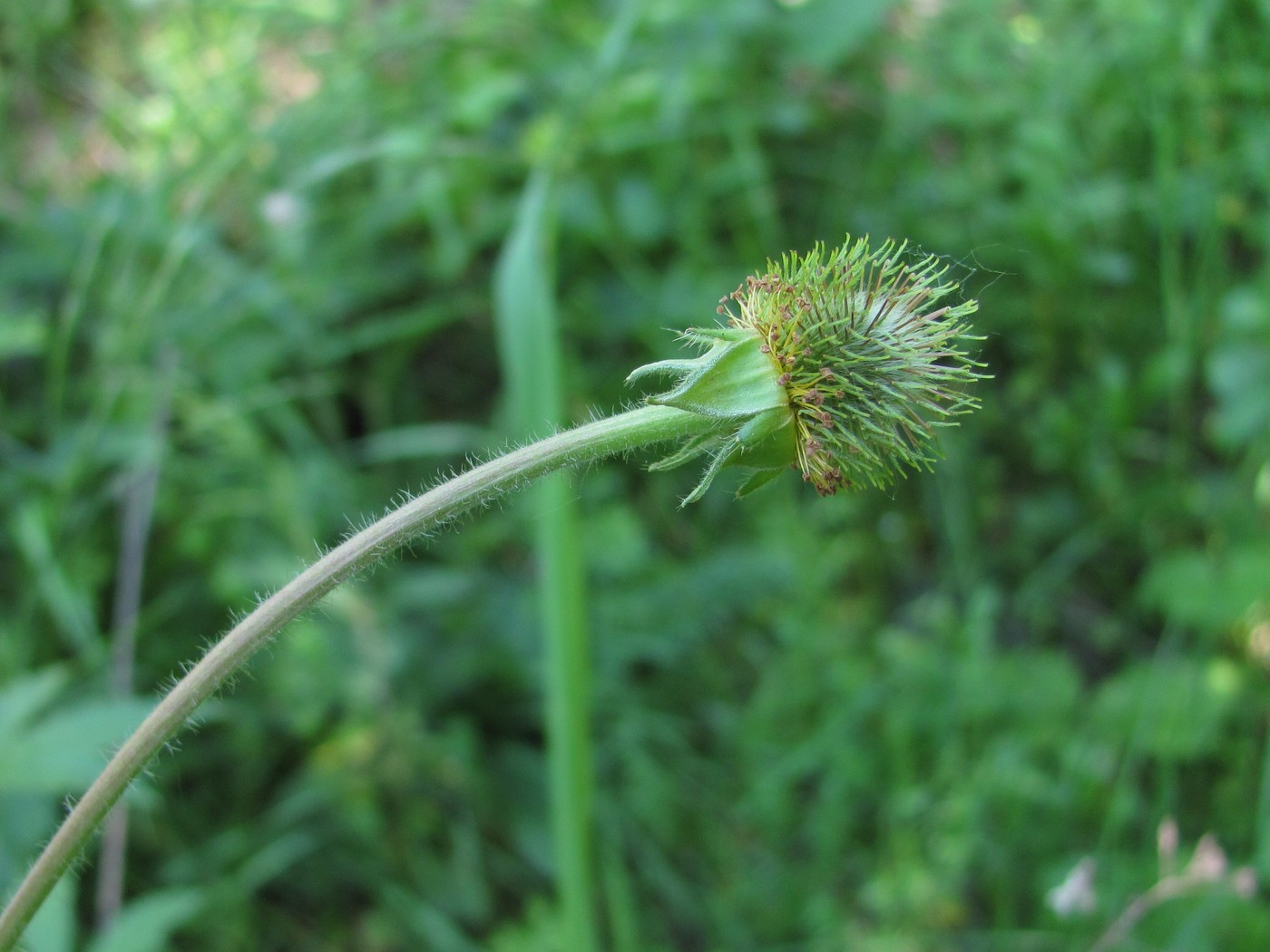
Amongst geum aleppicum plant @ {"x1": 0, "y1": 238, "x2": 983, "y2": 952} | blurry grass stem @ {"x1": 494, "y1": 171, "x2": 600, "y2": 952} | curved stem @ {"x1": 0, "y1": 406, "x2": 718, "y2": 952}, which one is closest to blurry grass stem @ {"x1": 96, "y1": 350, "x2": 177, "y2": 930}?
blurry grass stem @ {"x1": 494, "y1": 171, "x2": 600, "y2": 952}

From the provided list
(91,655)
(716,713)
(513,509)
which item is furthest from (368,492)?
(716,713)

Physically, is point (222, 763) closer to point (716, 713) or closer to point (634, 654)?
point (634, 654)

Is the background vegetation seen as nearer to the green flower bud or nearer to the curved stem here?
the curved stem

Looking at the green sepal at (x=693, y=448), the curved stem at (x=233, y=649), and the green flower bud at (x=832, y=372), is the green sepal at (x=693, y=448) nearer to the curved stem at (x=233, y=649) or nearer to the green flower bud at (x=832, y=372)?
the green flower bud at (x=832, y=372)

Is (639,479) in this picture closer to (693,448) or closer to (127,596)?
(127,596)

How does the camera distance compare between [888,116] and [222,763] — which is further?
[888,116]

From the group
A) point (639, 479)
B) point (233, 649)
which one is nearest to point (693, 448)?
point (233, 649)

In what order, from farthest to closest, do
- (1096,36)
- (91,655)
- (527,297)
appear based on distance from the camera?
(1096,36) < (91,655) < (527,297)
